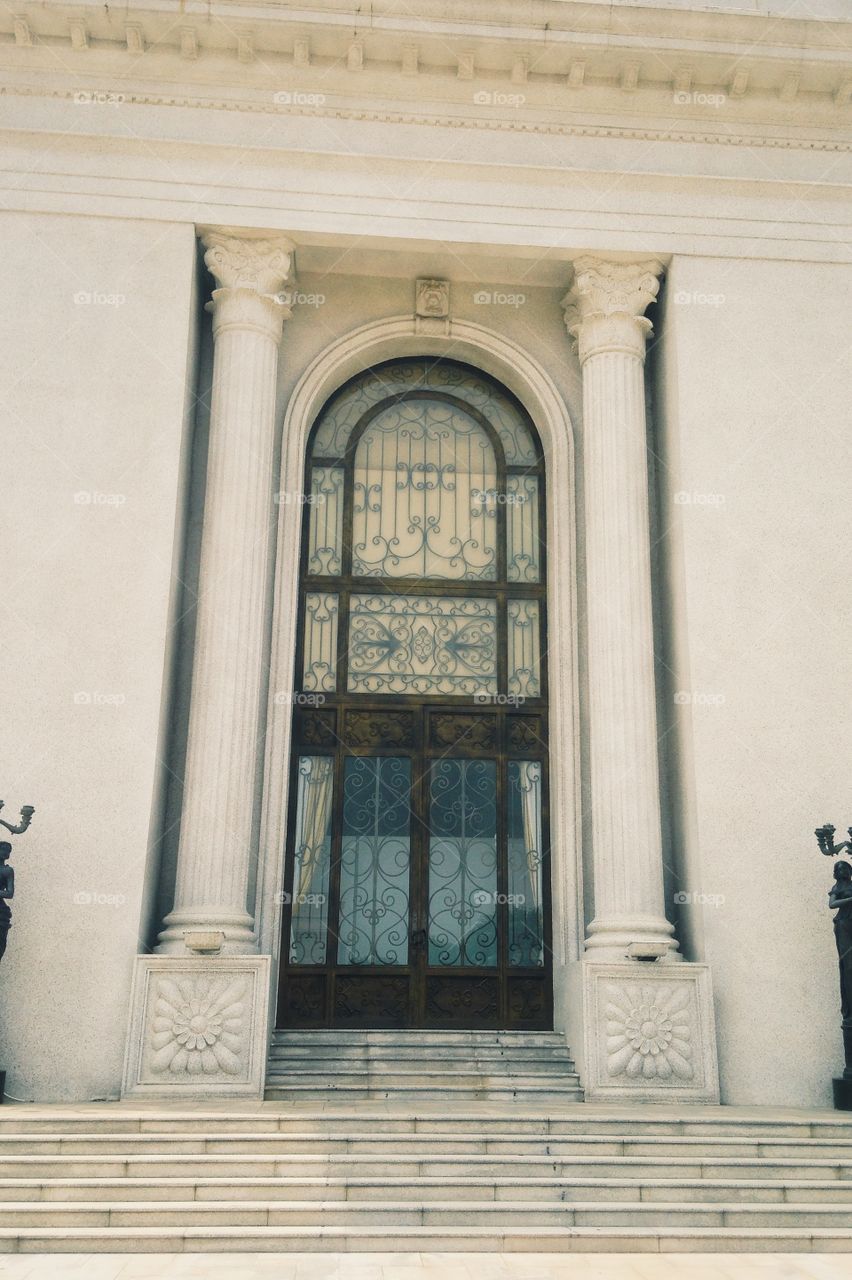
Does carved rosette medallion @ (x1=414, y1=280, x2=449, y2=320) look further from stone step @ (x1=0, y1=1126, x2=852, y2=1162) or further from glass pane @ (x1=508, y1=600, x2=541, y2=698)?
stone step @ (x1=0, y1=1126, x2=852, y2=1162)

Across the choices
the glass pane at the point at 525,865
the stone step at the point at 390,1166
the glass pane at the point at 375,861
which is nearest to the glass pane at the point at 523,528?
the glass pane at the point at 525,865

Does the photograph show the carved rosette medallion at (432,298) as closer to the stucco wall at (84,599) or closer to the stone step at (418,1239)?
the stucco wall at (84,599)

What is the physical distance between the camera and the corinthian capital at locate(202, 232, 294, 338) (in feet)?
42.9

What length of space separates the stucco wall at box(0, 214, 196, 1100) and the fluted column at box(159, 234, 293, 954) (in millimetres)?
391

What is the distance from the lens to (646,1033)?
1105 cm

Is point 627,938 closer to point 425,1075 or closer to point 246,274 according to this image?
point 425,1075

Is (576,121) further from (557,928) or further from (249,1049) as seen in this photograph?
(249,1049)

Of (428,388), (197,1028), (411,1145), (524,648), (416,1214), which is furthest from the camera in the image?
Result: (428,388)

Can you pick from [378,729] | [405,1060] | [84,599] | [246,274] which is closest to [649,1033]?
[405,1060]

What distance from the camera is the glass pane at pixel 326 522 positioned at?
543 inches


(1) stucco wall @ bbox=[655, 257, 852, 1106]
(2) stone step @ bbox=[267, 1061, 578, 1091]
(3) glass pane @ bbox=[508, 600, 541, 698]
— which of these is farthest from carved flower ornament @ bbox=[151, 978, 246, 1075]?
(3) glass pane @ bbox=[508, 600, 541, 698]

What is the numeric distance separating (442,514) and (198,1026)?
6.30 meters

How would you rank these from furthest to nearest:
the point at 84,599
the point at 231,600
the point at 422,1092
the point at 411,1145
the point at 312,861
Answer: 1. the point at 312,861
2. the point at 231,600
3. the point at 84,599
4. the point at 422,1092
5. the point at 411,1145
